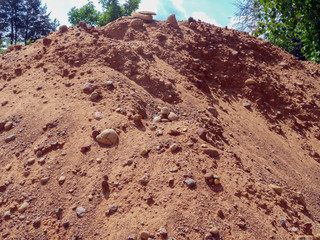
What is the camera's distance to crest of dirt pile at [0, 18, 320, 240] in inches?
89.4

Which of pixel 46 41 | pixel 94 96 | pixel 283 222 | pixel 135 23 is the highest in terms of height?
pixel 135 23

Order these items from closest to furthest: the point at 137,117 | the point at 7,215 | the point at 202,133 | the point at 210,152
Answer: the point at 7,215
the point at 210,152
the point at 202,133
the point at 137,117

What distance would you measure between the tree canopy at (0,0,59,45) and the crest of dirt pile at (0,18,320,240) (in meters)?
16.5

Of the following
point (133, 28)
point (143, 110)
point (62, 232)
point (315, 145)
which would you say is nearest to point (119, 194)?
point (62, 232)

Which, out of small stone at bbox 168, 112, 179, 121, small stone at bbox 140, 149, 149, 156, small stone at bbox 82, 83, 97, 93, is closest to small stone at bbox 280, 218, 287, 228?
small stone at bbox 140, 149, 149, 156

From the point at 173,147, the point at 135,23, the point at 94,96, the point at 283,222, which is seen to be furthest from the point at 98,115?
the point at 135,23

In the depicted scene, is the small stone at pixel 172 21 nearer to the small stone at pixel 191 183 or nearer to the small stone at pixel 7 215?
the small stone at pixel 191 183

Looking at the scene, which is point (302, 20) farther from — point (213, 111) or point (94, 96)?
point (94, 96)

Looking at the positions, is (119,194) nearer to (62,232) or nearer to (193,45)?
(62,232)

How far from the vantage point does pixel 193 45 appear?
5164 millimetres

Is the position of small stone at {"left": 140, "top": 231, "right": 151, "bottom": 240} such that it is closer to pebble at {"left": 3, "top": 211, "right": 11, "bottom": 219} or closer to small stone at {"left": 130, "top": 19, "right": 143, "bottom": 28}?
pebble at {"left": 3, "top": 211, "right": 11, "bottom": 219}

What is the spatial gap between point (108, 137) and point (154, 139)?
46 centimetres

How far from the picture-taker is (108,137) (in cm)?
283

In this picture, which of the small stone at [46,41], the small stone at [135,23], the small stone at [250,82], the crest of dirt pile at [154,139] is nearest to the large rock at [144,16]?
the crest of dirt pile at [154,139]
